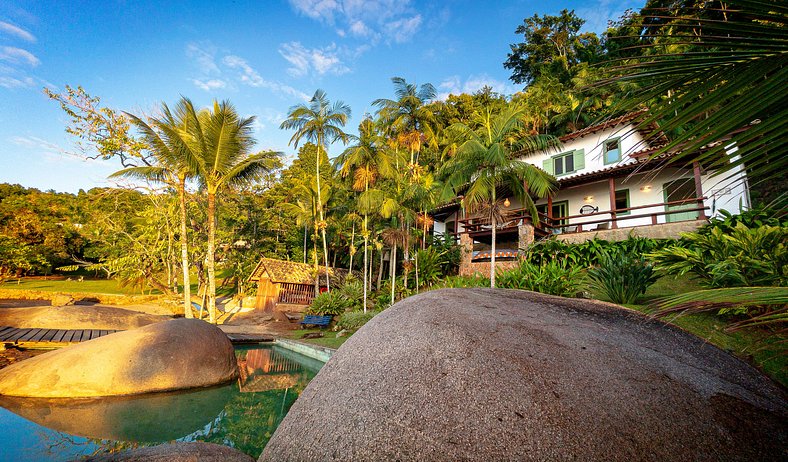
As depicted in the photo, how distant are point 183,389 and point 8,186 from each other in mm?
48177

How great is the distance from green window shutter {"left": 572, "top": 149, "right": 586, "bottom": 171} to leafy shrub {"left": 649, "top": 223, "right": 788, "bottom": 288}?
40.3 feet

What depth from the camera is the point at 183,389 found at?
676cm

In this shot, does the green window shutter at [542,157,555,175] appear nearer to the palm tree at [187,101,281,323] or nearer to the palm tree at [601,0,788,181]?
the palm tree at [187,101,281,323]

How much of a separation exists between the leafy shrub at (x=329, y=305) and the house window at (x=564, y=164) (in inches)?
559

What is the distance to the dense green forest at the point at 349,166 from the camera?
153 cm

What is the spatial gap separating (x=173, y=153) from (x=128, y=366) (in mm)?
11293

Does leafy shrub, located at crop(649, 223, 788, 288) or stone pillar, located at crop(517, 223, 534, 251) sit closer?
leafy shrub, located at crop(649, 223, 788, 288)

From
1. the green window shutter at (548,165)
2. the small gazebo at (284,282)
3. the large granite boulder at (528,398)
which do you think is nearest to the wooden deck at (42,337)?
the large granite boulder at (528,398)

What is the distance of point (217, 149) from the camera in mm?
15250

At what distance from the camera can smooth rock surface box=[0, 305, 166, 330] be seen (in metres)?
10.6

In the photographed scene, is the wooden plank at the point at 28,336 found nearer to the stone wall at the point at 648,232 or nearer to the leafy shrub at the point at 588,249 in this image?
the leafy shrub at the point at 588,249

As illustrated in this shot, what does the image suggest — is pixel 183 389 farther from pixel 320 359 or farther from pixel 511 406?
pixel 511 406

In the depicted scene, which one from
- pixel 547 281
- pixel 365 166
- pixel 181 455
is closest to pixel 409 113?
pixel 365 166

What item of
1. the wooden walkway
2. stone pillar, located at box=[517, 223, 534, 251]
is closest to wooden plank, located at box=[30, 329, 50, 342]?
the wooden walkway
